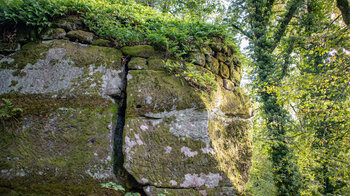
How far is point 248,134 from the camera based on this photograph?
3600mm

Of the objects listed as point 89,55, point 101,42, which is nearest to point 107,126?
point 89,55

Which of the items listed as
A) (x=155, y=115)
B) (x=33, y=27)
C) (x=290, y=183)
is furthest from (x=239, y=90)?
(x=290, y=183)

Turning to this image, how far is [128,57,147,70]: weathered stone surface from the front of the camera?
114 inches

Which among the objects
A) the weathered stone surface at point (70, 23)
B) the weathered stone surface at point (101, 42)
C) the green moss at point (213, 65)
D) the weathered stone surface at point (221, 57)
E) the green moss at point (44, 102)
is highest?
the weathered stone surface at point (70, 23)

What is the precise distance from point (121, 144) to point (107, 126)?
0.34 meters

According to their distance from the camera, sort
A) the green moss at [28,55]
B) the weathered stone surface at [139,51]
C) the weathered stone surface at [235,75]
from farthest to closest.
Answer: the weathered stone surface at [235,75]
the weathered stone surface at [139,51]
the green moss at [28,55]

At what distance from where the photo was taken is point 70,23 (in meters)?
3.06

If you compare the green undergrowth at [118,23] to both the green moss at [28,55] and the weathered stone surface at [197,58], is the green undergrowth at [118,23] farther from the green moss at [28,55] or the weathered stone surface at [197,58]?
the green moss at [28,55]

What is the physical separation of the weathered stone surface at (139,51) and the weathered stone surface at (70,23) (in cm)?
96

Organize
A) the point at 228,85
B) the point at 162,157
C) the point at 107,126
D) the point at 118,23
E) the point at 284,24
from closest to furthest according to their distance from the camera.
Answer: the point at 162,157, the point at 107,126, the point at 118,23, the point at 228,85, the point at 284,24

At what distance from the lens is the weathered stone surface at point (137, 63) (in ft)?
9.53

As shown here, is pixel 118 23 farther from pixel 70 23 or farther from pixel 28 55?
pixel 28 55

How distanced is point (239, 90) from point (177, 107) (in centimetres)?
206

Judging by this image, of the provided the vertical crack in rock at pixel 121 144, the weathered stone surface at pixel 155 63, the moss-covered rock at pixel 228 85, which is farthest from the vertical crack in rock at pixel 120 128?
the moss-covered rock at pixel 228 85
